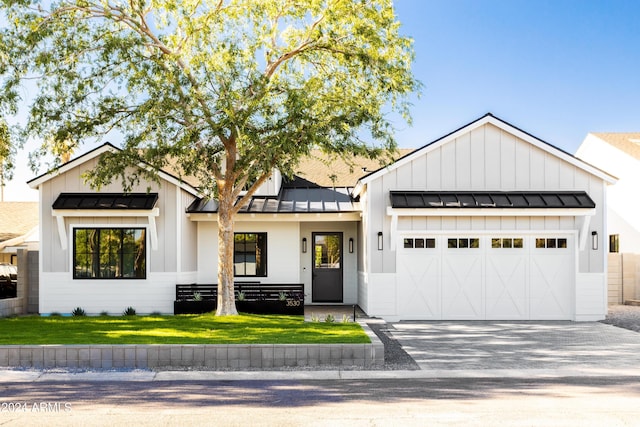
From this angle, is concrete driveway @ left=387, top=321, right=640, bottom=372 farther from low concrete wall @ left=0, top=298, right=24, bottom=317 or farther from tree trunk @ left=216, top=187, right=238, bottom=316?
low concrete wall @ left=0, top=298, right=24, bottom=317

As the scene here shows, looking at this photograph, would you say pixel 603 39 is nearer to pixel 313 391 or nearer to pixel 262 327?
pixel 262 327

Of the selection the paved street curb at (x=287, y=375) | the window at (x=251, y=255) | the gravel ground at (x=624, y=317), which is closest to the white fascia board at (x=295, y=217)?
the window at (x=251, y=255)

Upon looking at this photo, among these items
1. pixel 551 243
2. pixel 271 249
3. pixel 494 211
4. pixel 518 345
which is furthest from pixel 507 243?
pixel 271 249

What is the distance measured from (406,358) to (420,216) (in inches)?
223

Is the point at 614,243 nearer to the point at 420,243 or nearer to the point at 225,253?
the point at 420,243

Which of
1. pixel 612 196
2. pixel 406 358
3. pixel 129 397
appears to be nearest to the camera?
pixel 129 397

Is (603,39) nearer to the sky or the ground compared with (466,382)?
nearer to the sky

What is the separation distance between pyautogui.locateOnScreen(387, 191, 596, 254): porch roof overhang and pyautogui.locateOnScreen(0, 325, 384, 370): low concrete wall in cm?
589

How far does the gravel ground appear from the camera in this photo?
1450 centimetres

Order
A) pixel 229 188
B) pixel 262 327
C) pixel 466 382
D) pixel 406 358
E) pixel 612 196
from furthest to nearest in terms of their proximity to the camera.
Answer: pixel 612 196 → pixel 229 188 → pixel 262 327 → pixel 406 358 → pixel 466 382

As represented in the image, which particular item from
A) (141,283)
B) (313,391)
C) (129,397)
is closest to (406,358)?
(313,391)

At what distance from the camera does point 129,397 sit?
7656 mm

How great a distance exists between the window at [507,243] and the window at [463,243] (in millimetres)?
430

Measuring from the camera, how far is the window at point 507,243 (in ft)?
50.5
